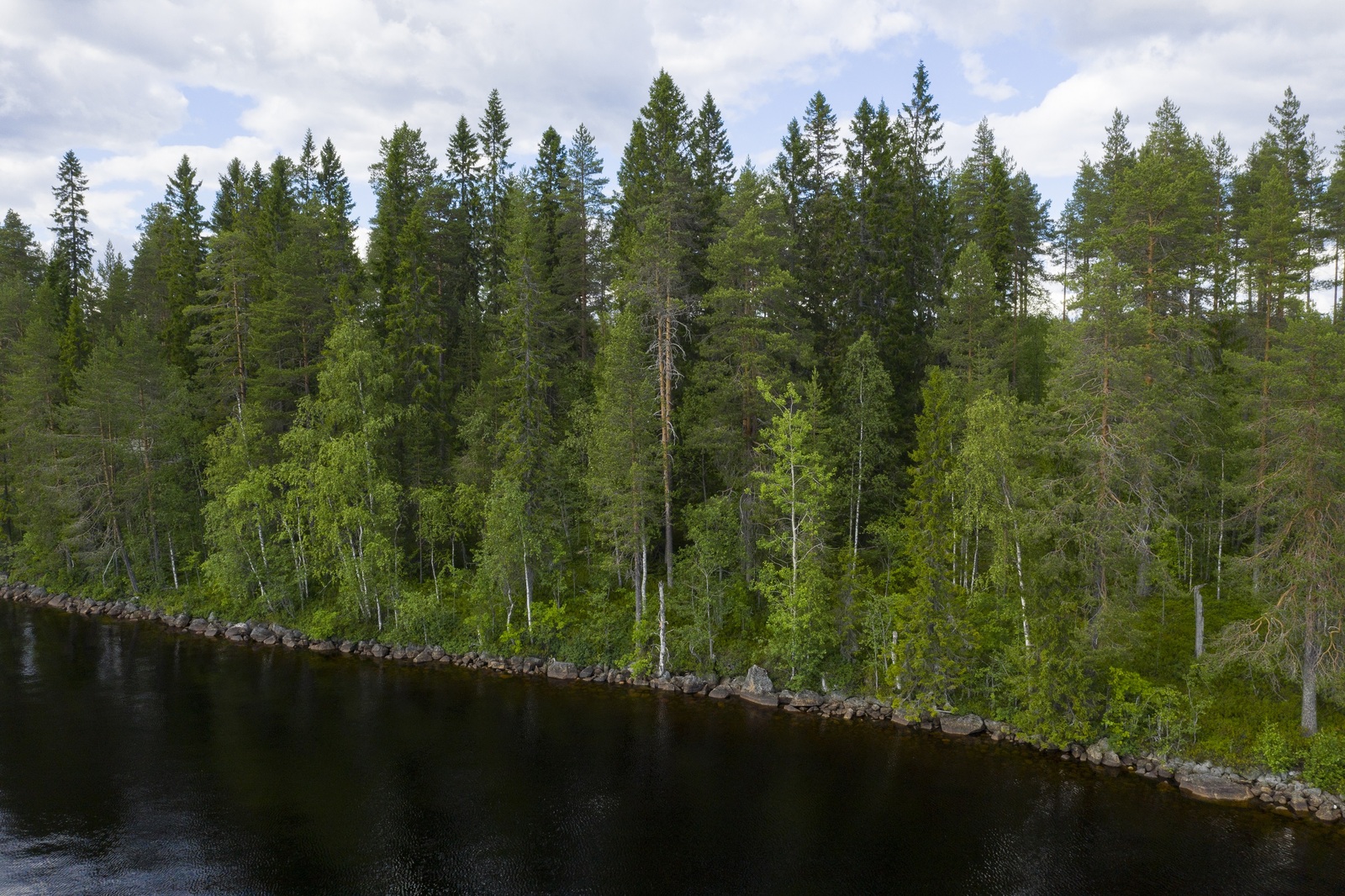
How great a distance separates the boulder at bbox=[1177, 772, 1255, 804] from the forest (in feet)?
3.81

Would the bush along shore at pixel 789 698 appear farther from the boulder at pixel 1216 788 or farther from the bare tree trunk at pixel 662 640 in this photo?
the bare tree trunk at pixel 662 640

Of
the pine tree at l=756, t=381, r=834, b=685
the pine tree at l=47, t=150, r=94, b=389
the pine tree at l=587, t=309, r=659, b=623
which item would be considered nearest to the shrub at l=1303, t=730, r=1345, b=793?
the pine tree at l=756, t=381, r=834, b=685

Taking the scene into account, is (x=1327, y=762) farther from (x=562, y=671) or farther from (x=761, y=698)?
(x=562, y=671)

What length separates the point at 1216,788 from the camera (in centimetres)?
2172

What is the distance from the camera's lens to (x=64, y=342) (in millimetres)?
52594

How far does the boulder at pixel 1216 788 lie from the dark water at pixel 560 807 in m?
0.76

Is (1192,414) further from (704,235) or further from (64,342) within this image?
(64,342)

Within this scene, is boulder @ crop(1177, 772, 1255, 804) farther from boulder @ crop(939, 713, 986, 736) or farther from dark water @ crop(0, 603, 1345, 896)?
boulder @ crop(939, 713, 986, 736)

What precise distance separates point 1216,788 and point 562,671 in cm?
2467

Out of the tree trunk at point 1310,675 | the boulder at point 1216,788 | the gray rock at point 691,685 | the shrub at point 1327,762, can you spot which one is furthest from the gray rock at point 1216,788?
the gray rock at point 691,685

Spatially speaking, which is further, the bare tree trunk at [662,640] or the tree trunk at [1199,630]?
the bare tree trunk at [662,640]

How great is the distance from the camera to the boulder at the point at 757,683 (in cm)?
2989

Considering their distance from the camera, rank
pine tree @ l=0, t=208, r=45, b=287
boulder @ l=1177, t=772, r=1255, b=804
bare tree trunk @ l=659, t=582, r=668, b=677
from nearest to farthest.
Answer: boulder @ l=1177, t=772, r=1255, b=804
bare tree trunk @ l=659, t=582, r=668, b=677
pine tree @ l=0, t=208, r=45, b=287

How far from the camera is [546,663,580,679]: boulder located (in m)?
33.1
